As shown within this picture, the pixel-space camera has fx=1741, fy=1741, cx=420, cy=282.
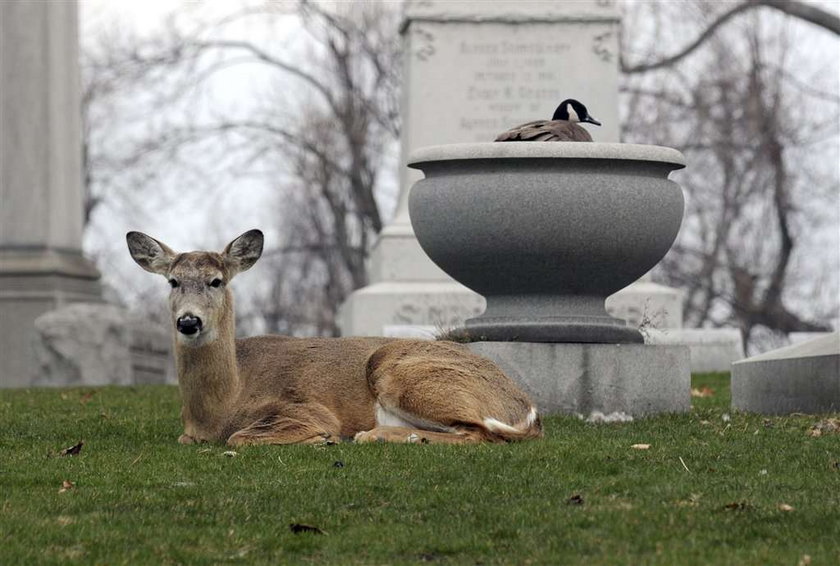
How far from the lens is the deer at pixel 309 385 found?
966cm

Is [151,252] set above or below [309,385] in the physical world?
above

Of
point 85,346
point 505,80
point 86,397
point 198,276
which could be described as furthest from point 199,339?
point 85,346

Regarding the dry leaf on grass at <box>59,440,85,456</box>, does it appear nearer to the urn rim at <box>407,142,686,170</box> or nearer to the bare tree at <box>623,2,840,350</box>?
the urn rim at <box>407,142,686,170</box>

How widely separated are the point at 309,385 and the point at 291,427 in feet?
1.34

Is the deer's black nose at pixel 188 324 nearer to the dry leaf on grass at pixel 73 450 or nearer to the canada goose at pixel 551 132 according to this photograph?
the dry leaf on grass at pixel 73 450

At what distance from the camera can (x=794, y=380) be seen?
40.7 feet

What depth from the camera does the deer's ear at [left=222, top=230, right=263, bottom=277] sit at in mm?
10148

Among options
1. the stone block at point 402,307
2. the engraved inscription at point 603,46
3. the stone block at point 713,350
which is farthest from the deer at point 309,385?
the engraved inscription at point 603,46

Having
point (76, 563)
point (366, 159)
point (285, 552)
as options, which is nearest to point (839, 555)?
point (285, 552)

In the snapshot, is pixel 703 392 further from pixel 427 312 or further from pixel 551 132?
pixel 427 312

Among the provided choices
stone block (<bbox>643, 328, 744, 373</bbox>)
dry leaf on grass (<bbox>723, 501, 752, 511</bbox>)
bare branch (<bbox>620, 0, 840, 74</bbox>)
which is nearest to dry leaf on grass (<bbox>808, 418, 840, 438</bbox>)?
dry leaf on grass (<bbox>723, 501, 752, 511</bbox>)

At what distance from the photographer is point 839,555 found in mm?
6609

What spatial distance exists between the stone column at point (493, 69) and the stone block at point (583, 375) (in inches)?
328

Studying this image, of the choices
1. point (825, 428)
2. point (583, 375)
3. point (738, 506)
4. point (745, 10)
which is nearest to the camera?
point (738, 506)
